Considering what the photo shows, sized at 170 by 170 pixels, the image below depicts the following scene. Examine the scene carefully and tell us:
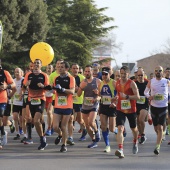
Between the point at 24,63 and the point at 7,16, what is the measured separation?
5593mm

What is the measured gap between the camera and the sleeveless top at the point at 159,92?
10805 millimetres

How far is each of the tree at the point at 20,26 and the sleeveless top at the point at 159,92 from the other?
2141 cm

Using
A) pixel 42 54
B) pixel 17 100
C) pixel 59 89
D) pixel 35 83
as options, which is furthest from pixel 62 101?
pixel 42 54

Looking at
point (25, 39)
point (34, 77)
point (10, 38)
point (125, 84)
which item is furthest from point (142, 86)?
point (25, 39)

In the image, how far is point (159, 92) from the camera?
1087 cm

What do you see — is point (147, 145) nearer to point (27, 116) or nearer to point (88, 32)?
point (27, 116)

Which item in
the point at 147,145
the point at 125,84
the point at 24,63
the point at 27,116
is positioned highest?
the point at 24,63

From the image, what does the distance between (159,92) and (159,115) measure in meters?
0.55

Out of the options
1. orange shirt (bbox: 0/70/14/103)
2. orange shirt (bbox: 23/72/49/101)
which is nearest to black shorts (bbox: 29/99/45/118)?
orange shirt (bbox: 23/72/49/101)

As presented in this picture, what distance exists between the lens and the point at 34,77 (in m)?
11.0

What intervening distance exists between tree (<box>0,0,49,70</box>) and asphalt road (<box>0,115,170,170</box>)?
20462 mm

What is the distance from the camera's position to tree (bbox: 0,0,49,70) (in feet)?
104

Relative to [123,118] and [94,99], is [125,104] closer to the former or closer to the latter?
[123,118]

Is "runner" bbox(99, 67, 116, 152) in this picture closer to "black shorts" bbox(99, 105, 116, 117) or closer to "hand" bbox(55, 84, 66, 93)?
"black shorts" bbox(99, 105, 116, 117)
